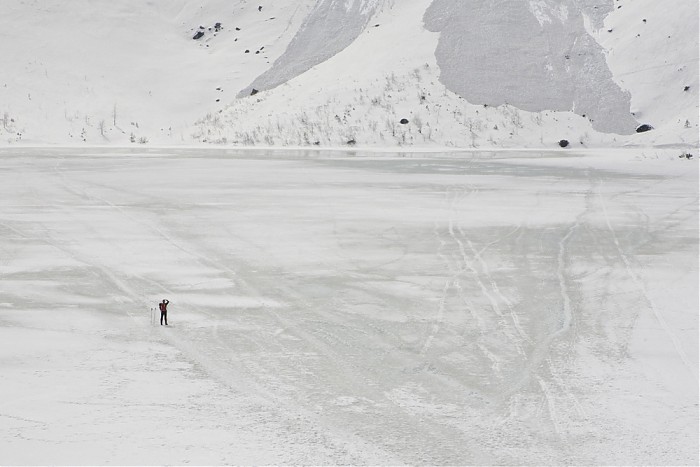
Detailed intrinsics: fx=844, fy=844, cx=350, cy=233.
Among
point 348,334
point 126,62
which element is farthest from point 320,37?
point 348,334

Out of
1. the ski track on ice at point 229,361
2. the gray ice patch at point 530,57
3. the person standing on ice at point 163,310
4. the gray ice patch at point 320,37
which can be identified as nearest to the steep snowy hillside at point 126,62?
the gray ice patch at point 320,37

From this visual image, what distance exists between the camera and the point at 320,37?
60.4 meters

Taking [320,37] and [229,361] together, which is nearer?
[229,361]

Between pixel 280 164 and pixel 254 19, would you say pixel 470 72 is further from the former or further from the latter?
pixel 254 19

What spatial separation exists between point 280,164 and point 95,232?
13623 millimetres

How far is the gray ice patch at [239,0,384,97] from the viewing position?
54750 millimetres

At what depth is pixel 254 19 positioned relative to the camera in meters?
70.5

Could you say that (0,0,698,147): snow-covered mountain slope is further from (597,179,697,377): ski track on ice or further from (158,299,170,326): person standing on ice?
(158,299,170,326): person standing on ice

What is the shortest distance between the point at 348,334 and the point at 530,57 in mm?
41001

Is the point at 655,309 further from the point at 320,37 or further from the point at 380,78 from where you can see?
the point at 320,37

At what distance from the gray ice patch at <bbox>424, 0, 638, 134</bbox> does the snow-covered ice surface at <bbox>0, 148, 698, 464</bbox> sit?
92.9 feet

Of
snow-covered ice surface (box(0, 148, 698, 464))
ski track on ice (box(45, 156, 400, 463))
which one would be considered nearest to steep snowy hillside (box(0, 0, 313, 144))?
snow-covered ice surface (box(0, 148, 698, 464))

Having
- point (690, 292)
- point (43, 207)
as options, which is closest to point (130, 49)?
point (43, 207)

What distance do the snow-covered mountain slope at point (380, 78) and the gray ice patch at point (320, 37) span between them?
16 cm
